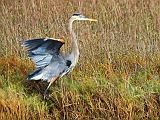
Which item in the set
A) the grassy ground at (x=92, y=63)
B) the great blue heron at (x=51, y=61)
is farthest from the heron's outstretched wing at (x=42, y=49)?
the grassy ground at (x=92, y=63)

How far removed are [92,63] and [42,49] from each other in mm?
852

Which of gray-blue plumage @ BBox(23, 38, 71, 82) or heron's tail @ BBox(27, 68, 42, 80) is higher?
gray-blue plumage @ BBox(23, 38, 71, 82)

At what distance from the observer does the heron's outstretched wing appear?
4027mm

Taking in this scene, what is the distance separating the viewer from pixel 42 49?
4.10 metres

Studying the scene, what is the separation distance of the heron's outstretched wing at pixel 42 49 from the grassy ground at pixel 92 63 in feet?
0.95

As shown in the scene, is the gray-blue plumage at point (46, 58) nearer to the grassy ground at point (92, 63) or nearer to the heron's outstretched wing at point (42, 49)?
the heron's outstretched wing at point (42, 49)

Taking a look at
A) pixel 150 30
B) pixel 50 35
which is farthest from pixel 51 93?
pixel 150 30

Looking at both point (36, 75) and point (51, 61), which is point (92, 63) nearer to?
point (51, 61)

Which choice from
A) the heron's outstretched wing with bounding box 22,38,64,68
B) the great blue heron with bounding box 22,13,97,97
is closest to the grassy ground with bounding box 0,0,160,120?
the great blue heron with bounding box 22,13,97,97

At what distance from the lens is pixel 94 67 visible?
15.4 feet

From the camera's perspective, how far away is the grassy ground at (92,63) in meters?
4.02

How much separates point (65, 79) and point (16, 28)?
153cm

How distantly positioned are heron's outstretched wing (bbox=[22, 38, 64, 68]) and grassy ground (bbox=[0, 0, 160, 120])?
29cm

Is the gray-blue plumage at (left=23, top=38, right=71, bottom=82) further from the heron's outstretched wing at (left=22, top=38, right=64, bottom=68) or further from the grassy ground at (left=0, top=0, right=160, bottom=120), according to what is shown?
the grassy ground at (left=0, top=0, right=160, bottom=120)
